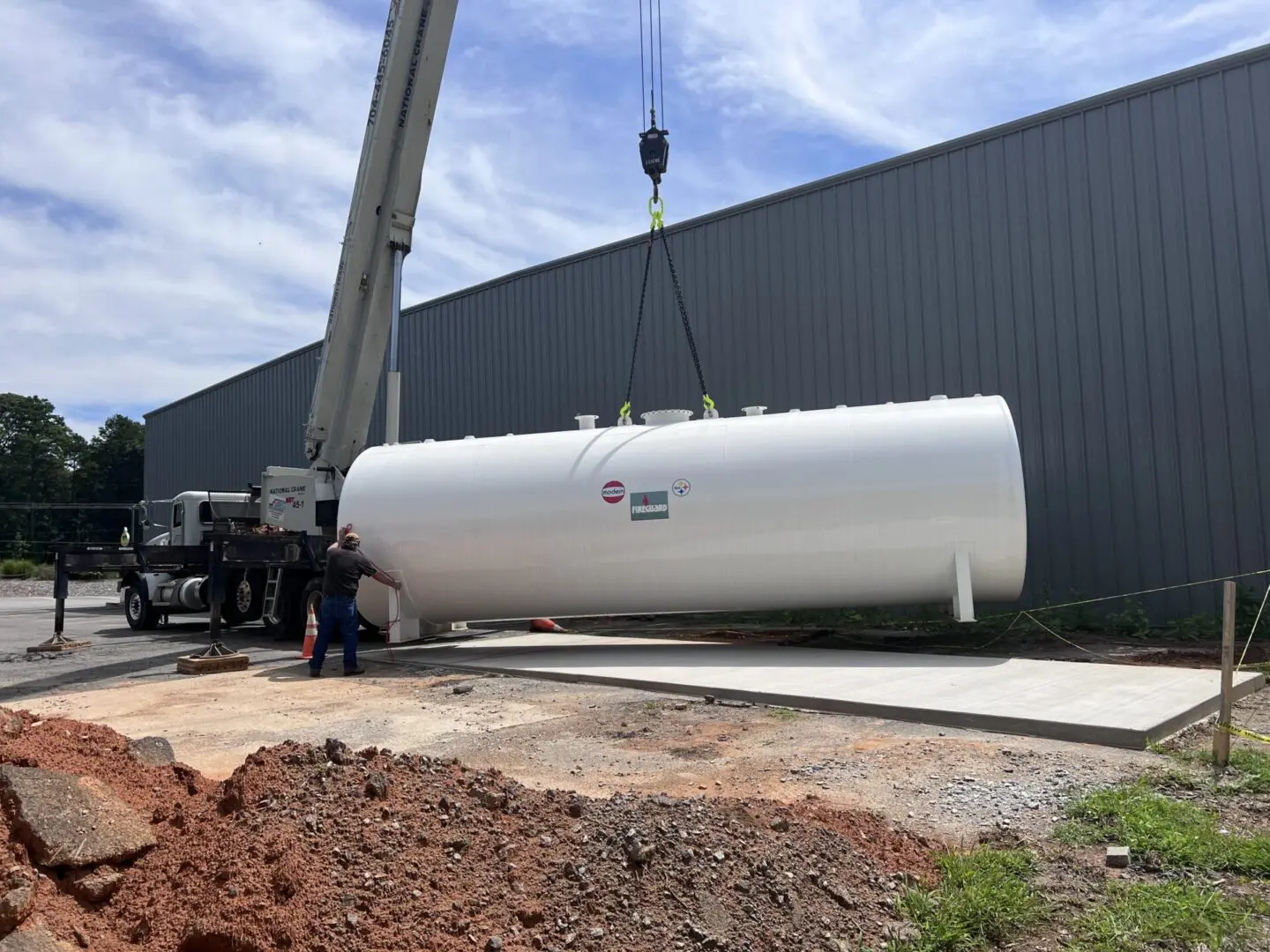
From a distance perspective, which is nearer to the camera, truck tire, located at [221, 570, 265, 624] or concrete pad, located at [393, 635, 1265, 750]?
concrete pad, located at [393, 635, 1265, 750]

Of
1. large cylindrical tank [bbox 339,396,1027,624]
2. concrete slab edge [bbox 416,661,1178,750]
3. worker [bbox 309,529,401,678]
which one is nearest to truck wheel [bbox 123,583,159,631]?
large cylindrical tank [bbox 339,396,1027,624]

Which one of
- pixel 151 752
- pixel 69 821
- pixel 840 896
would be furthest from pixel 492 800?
pixel 151 752

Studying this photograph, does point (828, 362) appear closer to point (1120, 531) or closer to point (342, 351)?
point (1120, 531)

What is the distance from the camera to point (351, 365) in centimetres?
1433

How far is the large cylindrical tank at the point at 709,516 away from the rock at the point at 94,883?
7578mm

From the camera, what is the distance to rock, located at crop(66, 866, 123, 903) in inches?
139

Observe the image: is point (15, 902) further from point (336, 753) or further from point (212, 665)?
point (212, 665)

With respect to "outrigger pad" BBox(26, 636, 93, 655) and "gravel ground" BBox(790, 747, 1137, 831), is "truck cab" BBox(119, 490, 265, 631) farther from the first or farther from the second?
"gravel ground" BBox(790, 747, 1137, 831)

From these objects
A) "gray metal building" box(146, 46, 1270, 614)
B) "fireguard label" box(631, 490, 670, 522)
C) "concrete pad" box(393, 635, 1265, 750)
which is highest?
"gray metal building" box(146, 46, 1270, 614)

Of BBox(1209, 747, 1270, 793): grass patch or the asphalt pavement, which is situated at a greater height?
the asphalt pavement

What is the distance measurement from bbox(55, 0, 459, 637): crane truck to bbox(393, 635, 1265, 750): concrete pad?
291cm

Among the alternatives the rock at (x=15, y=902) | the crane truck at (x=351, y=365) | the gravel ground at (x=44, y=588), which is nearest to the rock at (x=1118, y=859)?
the rock at (x=15, y=902)

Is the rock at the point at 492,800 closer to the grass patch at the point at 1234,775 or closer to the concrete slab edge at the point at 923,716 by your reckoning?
the grass patch at the point at 1234,775

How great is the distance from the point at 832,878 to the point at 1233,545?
1037cm
